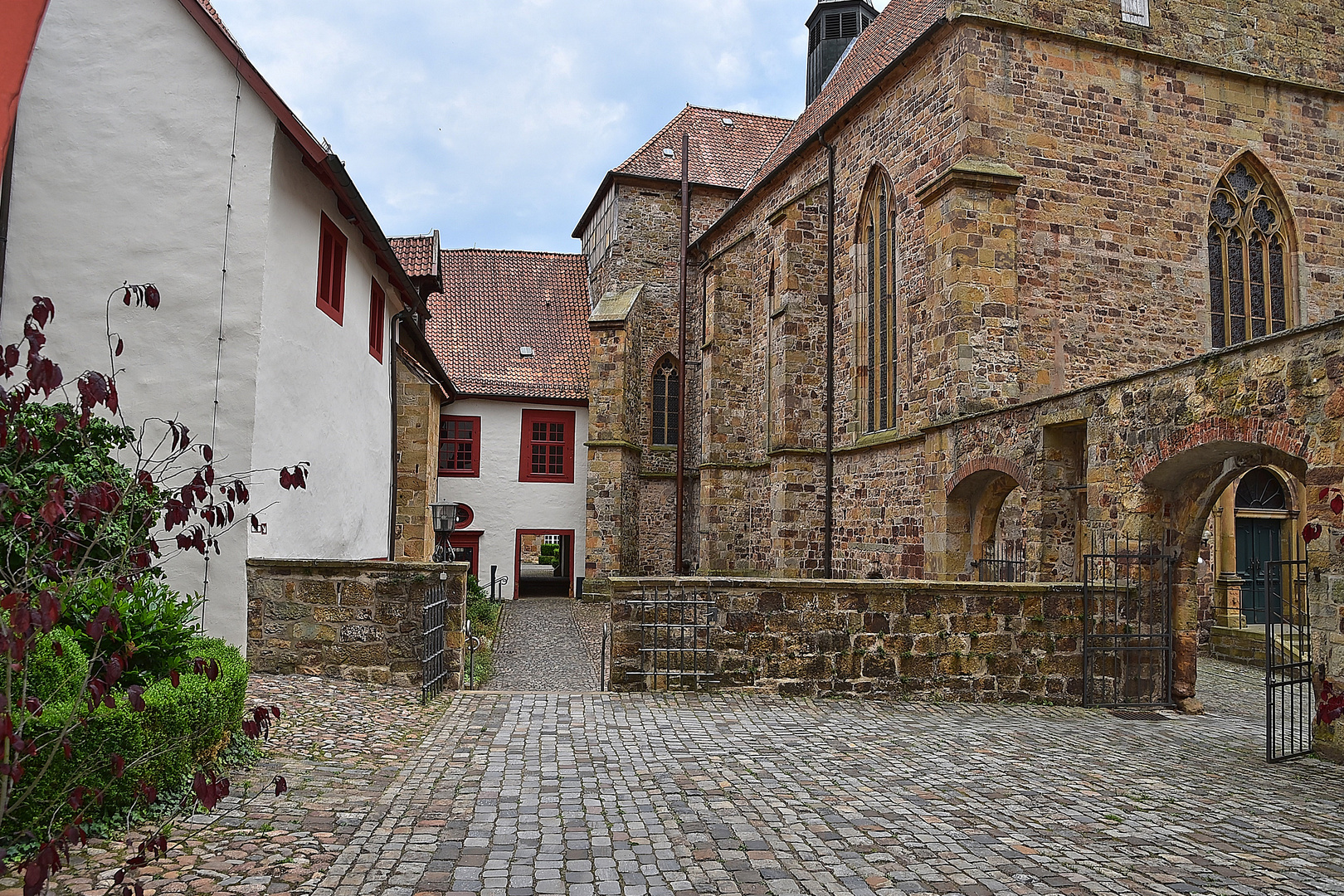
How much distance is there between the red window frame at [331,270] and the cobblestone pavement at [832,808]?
544 cm

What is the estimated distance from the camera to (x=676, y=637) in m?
9.77

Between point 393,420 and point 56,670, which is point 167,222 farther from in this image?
point 393,420

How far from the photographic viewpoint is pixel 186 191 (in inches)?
362

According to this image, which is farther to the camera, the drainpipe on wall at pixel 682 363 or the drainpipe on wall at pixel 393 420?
the drainpipe on wall at pixel 682 363

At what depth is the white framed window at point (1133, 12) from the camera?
15.8 meters

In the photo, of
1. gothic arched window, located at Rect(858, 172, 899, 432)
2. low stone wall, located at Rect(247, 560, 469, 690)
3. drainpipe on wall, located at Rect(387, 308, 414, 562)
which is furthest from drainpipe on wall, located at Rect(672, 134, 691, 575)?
low stone wall, located at Rect(247, 560, 469, 690)

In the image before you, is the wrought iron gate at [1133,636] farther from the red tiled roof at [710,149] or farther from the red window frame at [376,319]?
the red tiled roof at [710,149]

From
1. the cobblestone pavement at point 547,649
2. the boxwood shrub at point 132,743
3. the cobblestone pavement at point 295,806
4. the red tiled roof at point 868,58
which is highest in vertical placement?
Answer: the red tiled roof at point 868,58

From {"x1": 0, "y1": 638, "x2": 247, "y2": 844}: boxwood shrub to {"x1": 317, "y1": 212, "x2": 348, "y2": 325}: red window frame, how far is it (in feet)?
19.6

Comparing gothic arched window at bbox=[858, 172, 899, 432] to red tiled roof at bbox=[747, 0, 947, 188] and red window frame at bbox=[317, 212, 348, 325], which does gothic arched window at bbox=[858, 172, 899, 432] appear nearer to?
red tiled roof at bbox=[747, 0, 947, 188]

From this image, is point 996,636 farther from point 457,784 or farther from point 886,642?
point 457,784

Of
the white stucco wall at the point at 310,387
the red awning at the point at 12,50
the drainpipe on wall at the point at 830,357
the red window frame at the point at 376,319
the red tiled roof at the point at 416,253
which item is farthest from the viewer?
the red tiled roof at the point at 416,253

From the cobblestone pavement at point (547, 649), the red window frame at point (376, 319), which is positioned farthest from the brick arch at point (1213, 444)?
the red window frame at point (376, 319)

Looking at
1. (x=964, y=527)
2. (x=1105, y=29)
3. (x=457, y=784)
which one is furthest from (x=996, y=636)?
(x=1105, y=29)
